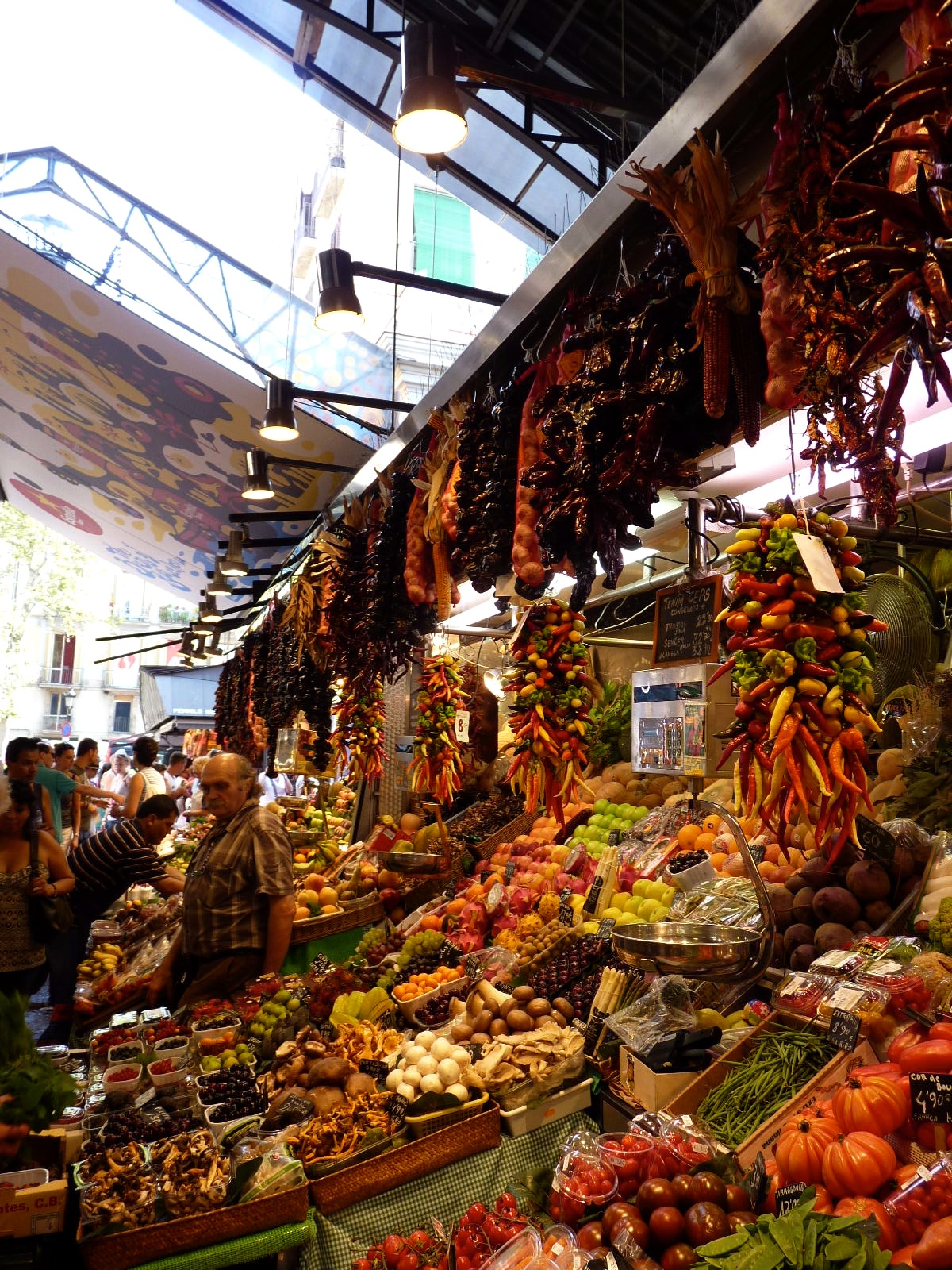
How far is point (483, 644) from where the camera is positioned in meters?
7.92

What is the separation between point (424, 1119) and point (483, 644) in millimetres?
5293

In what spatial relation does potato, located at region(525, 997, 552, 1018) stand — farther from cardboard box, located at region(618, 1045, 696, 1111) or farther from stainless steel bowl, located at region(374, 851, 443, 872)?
stainless steel bowl, located at region(374, 851, 443, 872)

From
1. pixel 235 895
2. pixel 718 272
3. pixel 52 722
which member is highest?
pixel 718 272

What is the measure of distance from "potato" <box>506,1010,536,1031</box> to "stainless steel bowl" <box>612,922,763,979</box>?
0.71 m

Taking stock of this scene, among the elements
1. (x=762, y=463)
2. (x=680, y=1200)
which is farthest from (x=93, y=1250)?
(x=762, y=463)

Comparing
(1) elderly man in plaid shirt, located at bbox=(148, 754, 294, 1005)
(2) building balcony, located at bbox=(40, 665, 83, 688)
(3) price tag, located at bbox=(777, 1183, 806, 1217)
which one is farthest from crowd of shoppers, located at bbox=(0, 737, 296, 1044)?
(2) building balcony, located at bbox=(40, 665, 83, 688)

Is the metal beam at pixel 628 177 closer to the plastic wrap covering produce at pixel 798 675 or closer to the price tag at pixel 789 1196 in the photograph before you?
the plastic wrap covering produce at pixel 798 675

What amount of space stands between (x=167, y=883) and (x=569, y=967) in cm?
451

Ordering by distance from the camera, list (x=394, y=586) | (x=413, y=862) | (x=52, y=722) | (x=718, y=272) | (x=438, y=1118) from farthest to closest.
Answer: (x=52, y=722) → (x=413, y=862) → (x=394, y=586) → (x=438, y=1118) → (x=718, y=272)

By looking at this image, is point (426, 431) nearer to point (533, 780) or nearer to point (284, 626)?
point (533, 780)

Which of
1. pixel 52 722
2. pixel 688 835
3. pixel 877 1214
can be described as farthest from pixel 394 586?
pixel 52 722

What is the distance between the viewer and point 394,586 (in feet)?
14.5

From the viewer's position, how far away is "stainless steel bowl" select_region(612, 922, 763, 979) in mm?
2506

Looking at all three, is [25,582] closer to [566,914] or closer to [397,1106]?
[566,914]
